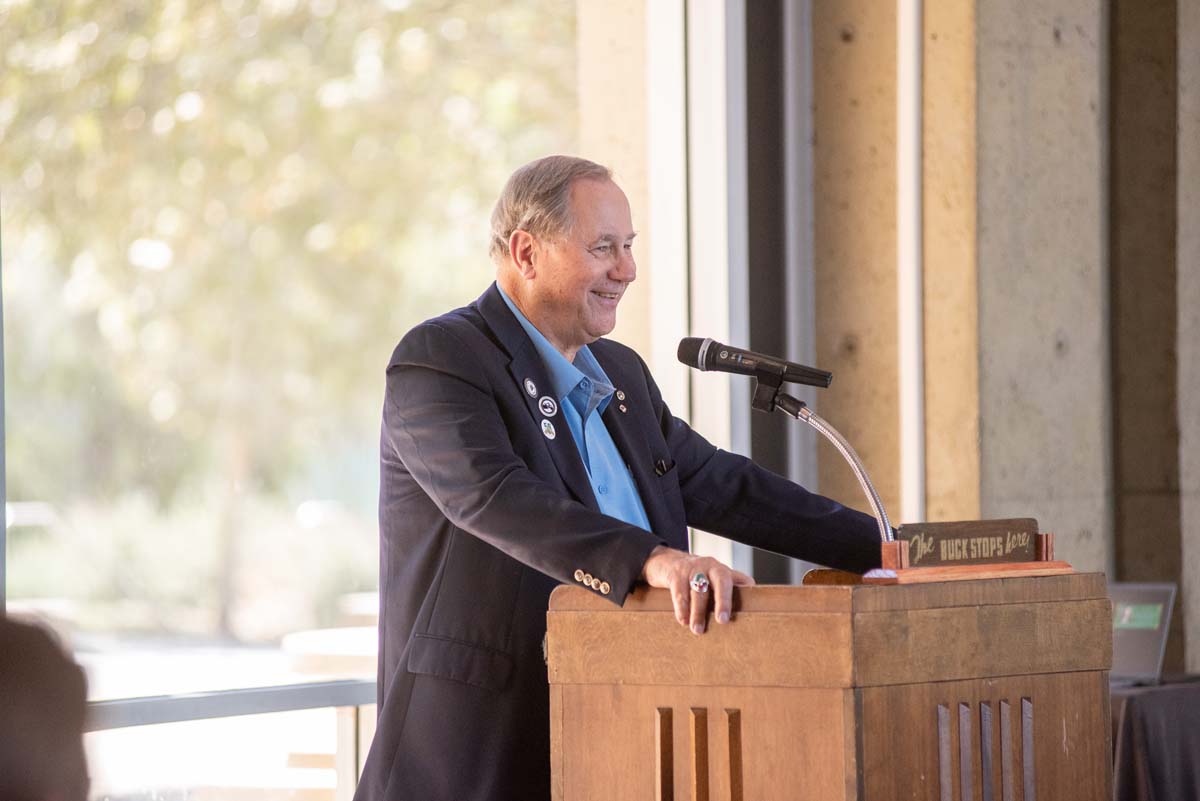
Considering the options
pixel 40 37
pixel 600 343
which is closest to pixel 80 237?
pixel 40 37

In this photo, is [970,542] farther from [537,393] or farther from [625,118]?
[625,118]

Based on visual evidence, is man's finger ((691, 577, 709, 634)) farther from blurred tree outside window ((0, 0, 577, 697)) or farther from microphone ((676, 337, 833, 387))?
blurred tree outside window ((0, 0, 577, 697))

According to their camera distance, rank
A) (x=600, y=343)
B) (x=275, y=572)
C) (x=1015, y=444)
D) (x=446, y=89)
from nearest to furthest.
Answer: (x=600, y=343), (x=275, y=572), (x=446, y=89), (x=1015, y=444)

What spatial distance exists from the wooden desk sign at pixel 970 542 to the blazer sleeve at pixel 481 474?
1.15 ft

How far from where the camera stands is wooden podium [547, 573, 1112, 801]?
1.98 meters

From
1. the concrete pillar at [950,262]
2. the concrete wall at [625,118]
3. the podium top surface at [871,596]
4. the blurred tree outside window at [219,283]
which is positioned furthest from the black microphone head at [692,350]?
the concrete pillar at [950,262]

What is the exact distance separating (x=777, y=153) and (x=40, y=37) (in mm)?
2251

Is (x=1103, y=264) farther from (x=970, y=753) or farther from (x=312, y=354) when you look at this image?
(x=970, y=753)

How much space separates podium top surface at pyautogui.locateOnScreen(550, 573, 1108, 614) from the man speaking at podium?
2 centimetres

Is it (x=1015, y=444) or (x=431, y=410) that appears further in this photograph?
(x=1015, y=444)

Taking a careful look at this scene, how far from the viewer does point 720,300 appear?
15.5ft

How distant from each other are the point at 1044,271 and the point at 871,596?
301cm

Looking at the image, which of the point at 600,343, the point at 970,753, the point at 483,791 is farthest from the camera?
the point at 600,343

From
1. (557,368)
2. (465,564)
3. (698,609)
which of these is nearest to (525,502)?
(465,564)
